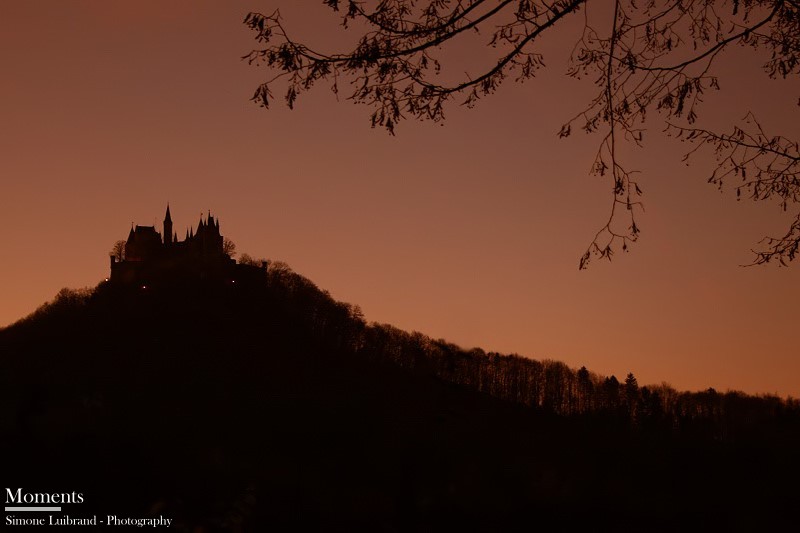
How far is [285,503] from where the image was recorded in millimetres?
39031

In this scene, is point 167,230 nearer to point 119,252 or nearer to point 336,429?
point 119,252

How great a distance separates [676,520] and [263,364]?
92.3 meters

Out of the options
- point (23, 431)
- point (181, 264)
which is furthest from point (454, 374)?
point (23, 431)

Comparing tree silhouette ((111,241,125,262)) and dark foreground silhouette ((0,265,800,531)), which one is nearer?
dark foreground silhouette ((0,265,800,531))

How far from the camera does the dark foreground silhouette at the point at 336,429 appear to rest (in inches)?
1038

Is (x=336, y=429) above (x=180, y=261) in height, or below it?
below

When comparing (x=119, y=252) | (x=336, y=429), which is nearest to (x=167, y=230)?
(x=119, y=252)

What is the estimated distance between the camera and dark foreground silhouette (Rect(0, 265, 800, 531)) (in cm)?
2636

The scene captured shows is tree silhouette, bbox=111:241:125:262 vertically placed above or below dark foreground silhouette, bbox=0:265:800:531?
above

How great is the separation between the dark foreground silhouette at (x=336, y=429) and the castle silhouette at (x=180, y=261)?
216 cm

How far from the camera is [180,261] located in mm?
135875

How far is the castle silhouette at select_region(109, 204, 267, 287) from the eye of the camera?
135625mm

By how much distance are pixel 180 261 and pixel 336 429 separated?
147ft

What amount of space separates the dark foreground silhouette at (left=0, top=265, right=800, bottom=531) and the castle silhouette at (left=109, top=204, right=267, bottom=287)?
216 centimetres
